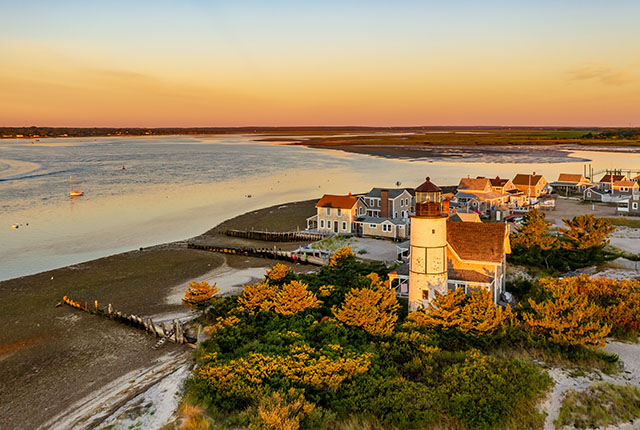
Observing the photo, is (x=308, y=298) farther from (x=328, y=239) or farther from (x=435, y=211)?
(x=328, y=239)

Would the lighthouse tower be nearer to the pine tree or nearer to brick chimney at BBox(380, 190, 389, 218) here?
the pine tree

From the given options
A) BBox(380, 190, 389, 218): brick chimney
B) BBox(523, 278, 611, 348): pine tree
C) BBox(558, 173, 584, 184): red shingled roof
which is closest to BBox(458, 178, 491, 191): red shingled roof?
BBox(380, 190, 389, 218): brick chimney

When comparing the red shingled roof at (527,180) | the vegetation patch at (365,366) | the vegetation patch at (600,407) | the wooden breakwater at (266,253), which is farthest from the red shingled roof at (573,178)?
the vegetation patch at (600,407)

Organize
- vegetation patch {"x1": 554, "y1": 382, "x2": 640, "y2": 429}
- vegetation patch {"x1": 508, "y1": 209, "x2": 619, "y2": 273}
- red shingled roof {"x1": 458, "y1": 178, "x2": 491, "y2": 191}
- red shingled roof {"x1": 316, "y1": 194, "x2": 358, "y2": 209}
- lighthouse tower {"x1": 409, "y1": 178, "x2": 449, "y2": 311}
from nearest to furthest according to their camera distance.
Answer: vegetation patch {"x1": 554, "y1": 382, "x2": 640, "y2": 429} < lighthouse tower {"x1": 409, "y1": 178, "x2": 449, "y2": 311} < vegetation patch {"x1": 508, "y1": 209, "x2": 619, "y2": 273} < red shingled roof {"x1": 316, "y1": 194, "x2": 358, "y2": 209} < red shingled roof {"x1": 458, "y1": 178, "x2": 491, "y2": 191}

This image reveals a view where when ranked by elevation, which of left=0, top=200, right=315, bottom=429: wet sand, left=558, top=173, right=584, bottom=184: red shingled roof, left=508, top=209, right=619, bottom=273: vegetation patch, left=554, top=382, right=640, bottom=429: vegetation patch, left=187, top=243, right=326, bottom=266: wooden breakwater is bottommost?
left=0, top=200, right=315, bottom=429: wet sand

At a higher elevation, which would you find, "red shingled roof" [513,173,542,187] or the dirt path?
"red shingled roof" [513,173,542,187]

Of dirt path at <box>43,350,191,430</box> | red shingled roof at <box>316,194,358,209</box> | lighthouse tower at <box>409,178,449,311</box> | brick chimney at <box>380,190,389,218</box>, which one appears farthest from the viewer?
brick chimney at <box>380,190,389,218</box>

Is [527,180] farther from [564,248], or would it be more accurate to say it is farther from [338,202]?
[564,248]

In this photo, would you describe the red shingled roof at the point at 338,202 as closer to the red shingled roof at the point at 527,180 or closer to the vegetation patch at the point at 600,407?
the red shingled roof at the point at 527,180
